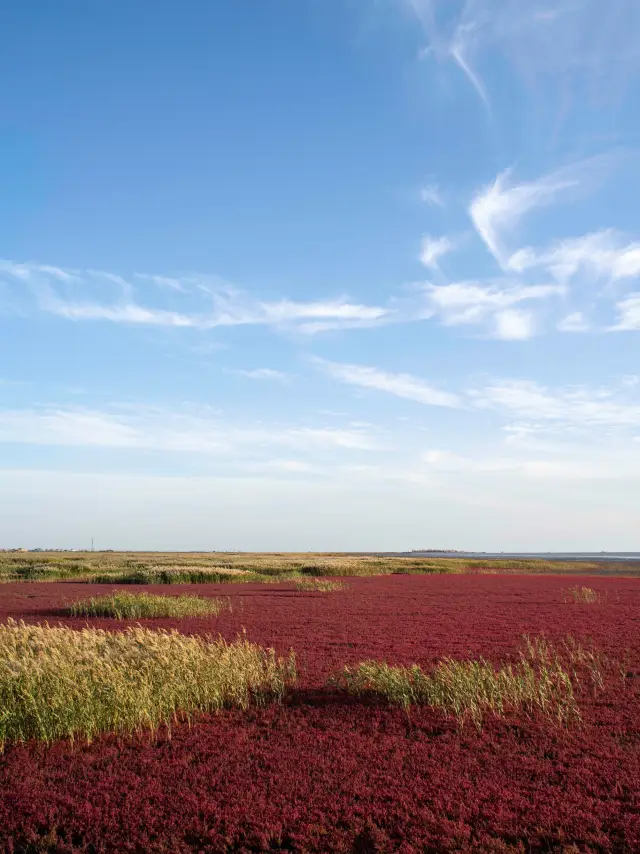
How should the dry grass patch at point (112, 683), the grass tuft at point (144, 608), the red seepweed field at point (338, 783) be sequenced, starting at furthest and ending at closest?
the grass tuft at point (144, 608), the dry grass patch at point (112, 683), the red seepweed field at point (338, 783)

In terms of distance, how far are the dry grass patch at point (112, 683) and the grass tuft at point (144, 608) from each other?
1079cm

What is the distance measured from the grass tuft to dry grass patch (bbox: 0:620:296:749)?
35.4ft

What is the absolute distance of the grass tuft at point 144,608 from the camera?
2183 centimetres

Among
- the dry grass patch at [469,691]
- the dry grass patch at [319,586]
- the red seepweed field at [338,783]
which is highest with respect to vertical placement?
the dry grass patch at [469,691]

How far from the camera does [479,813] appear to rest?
6.05 meters

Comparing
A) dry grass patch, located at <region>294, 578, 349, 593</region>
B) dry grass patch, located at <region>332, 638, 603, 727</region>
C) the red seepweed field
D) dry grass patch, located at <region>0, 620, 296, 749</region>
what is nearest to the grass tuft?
dry grass patch, located at <region>294, 578, 349, 593</region>

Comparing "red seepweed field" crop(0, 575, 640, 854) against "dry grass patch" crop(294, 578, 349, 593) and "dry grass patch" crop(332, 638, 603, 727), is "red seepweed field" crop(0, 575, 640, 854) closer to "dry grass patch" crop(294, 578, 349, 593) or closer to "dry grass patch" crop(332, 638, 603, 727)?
"dry grass patch" crop(332, 638, 603, 727)

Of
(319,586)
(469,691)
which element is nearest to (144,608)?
(319,586)

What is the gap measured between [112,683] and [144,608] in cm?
1431

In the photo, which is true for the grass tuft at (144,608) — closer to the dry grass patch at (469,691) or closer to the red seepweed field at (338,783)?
the red seepweed field at (338,783)

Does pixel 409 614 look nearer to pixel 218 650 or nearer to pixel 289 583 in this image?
pixel 218 650

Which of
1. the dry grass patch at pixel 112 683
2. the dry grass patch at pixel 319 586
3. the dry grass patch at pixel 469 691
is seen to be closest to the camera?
the dry grass patch at pixel 112 683

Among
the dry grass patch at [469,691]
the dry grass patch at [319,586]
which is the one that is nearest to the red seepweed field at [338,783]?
the dry grass patch at [469,691]

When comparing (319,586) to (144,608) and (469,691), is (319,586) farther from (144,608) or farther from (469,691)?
(469,691)
